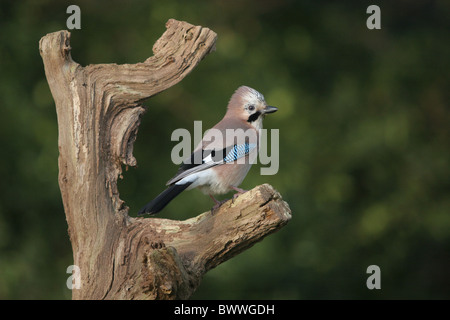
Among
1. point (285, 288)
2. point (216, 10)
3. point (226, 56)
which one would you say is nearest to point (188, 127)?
point (226, 56)

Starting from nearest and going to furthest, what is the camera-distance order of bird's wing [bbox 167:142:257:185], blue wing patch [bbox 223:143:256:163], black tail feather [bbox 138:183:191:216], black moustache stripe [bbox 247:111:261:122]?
black tail feather [bbox 138:183:191:216], bird's wing [bbox 167:142:257:185], blue wing patch [bbox 223:143:256:163], black moustache stripe [bbox 247:111:261:122]

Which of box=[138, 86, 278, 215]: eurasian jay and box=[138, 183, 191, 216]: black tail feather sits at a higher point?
box=[138, 86, 278, 215]: eurasian jay

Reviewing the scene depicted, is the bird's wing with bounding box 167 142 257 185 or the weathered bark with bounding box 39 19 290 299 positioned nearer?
the weathered bark with bounding box 39 19 290 299

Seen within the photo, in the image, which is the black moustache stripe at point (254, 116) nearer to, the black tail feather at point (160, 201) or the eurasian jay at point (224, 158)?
the eurasian jay at point (224, 158)

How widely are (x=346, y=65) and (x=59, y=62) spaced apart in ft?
20.5

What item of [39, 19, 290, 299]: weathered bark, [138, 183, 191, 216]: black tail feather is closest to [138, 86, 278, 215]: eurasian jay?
[138, 183, 191, 216]: black tail feather

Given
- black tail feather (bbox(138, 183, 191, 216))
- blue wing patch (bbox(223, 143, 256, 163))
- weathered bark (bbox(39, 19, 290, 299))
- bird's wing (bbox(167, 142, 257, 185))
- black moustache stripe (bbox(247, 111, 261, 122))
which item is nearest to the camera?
weathered bark (bbox(39, 19, 290, 299))

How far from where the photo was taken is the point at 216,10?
977cm

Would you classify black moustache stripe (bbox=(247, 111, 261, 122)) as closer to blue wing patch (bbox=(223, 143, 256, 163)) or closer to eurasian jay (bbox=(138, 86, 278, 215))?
eurasian jay (bbox=(138, 86, 278, 215))

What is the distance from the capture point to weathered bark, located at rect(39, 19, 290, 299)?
14.9 feet

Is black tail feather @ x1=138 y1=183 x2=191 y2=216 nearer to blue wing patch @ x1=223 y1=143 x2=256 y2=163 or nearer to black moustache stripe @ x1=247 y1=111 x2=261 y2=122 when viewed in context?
blue wing patch @ x1=223 y1=143 x2=256 y2=163

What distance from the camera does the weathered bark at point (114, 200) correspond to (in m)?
4.54

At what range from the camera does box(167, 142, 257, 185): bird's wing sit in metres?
5.23

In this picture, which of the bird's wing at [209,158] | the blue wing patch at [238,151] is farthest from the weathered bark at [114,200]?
the blue wing patch at [238,151]
